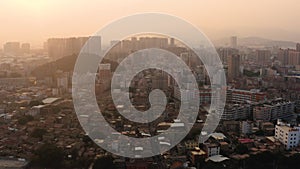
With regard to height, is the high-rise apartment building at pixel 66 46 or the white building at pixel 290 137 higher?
the high-rise apartment building at pixel 66 46

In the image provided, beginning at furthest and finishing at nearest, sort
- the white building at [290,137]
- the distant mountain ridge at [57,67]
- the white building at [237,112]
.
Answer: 1. the distant mountain ridge at [57,67]
2. the white building at [237,112]
3. the white building at [290,137]

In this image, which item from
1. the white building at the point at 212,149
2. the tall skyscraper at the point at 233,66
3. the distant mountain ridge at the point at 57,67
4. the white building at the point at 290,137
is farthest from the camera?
the tall skyscraper at the point at 233,66

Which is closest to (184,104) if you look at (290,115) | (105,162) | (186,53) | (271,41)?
(290,115)

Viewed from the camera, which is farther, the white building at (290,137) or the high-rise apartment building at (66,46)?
the high-rise apartment building at (66,46)

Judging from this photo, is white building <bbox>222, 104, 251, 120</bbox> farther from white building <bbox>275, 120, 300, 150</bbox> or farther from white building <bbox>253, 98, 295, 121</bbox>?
white building <bbox>275, 120, 300, 150</bbox>

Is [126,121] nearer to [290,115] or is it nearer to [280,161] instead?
[280,161]

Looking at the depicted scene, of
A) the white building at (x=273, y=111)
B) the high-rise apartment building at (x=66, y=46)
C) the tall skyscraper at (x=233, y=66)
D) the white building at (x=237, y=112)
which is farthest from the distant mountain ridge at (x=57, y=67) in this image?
the white building at (x=273, y=111)

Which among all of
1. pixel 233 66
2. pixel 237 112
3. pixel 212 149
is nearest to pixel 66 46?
pixel 233 66

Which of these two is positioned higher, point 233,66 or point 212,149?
point 233,66

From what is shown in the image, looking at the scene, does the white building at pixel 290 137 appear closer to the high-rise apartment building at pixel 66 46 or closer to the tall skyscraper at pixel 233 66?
the tall skyscraper at pixel 233 66

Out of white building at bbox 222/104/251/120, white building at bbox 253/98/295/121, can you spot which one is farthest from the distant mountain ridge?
white building at bbox 253/98/295/121

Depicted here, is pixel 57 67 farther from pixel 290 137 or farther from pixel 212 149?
pixel 290 137
